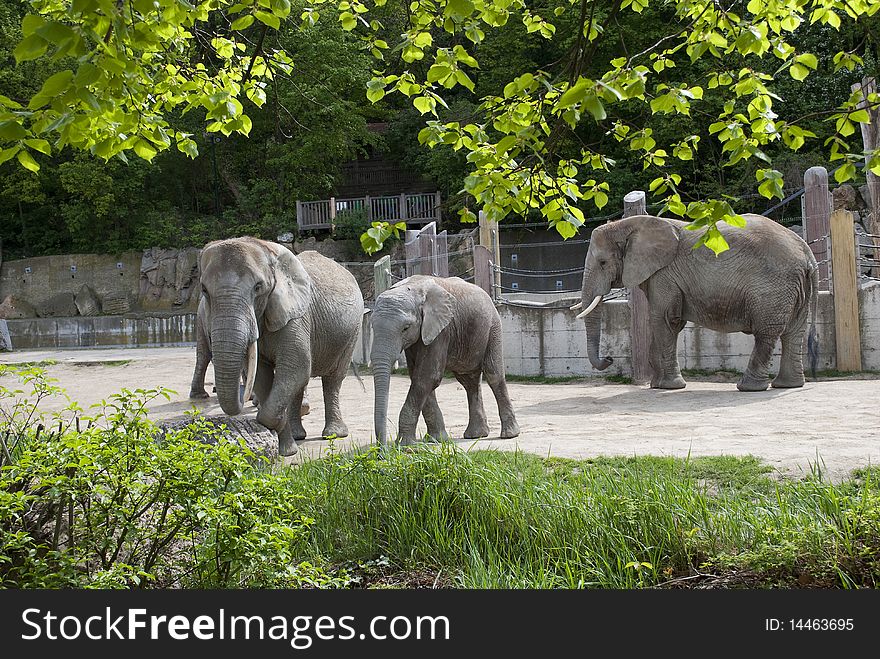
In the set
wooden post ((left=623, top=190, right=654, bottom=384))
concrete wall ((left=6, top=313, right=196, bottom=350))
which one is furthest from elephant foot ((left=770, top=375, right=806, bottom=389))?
concrete wall ((left=6, top=313, right=196, bottom=350))

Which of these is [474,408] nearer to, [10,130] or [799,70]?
[799,70]

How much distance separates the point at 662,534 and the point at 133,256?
3001 cm

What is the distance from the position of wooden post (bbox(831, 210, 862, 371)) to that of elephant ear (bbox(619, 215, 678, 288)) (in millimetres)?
2285

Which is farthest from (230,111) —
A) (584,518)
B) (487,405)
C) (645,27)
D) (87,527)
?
(645,27)

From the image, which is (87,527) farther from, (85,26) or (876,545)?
(876,545)

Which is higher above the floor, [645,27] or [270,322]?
[645,27]

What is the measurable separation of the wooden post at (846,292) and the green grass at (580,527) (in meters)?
6.41

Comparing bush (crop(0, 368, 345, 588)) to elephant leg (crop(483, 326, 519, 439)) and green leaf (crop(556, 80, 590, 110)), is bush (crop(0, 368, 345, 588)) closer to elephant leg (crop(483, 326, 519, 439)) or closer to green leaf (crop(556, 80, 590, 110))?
green leaf (crop(556, 80, 590, 110))

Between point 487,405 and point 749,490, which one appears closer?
point 749,490

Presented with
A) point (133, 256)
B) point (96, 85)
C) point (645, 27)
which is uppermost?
point (645, 27)

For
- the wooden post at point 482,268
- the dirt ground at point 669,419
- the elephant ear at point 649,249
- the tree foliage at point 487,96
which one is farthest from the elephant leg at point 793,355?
the tree foliage at point 487,96

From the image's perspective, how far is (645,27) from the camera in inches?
998

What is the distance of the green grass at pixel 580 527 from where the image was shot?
3607 millimetres

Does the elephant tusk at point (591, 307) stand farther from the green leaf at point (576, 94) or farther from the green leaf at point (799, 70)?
the green leaf at point (576, 94)
